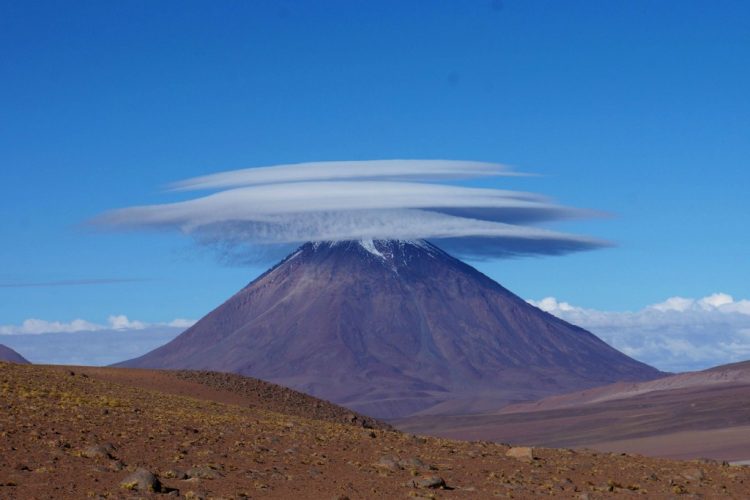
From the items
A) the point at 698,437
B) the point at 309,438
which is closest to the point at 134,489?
the point at 309,438

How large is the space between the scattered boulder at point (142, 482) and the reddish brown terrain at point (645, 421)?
57300mm

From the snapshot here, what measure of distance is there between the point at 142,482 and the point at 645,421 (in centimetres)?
10208

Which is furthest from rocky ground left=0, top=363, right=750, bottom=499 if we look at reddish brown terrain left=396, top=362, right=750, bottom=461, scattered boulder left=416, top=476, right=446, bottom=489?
reddish brown terrain left=396, top=362, right=750, bottom=461

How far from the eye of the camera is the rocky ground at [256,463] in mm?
24406

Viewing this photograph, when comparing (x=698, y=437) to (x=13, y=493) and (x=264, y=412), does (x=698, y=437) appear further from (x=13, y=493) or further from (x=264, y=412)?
(x=13, y=493)

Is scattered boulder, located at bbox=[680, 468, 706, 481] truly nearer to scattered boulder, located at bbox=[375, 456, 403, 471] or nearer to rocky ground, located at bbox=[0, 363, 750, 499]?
rocky ground, located at bbox=[0, 363, 750, 499]

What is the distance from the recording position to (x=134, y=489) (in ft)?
76.4

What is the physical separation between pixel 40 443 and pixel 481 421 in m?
126

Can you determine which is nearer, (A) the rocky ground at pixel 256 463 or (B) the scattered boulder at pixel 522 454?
(A) the rocky ground at pixel 256 463

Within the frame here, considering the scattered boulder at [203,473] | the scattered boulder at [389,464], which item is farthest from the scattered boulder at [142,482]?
the scattered boulder at [389,464]

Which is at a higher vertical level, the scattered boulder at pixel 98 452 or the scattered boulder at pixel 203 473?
the scattered boulder at pixel 98 452

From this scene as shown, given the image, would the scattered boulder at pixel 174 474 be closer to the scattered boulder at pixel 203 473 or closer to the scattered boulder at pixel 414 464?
the scattered boulder at pixel 203 473

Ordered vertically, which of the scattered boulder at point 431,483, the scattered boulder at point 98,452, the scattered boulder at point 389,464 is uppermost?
the scattered boulder at point 98,452

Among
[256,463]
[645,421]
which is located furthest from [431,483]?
[645,421]
